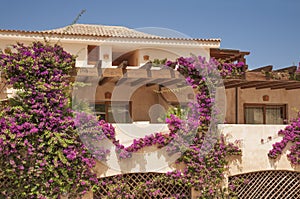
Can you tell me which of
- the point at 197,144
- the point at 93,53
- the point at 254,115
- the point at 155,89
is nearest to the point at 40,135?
the point at 197,144

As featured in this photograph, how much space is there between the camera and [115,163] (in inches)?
382

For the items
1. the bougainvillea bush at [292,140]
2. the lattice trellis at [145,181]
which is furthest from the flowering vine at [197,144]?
the bougainvillea bush at [292,140]

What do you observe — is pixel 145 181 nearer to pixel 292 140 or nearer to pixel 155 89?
pixel 292 140

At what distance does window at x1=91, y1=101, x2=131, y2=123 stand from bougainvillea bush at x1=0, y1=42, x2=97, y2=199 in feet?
16.8

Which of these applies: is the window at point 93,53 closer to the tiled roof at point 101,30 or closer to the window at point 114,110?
the tiled roof at point 101,30

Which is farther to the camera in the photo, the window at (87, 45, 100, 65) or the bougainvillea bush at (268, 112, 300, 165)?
the window at (87, 45, 100, 65)

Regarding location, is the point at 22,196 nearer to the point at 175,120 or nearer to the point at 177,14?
the point at 175,120

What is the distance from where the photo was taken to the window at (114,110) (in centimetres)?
1448

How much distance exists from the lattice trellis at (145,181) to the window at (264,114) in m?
6.46

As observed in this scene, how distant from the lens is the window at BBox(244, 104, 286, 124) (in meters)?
15.8

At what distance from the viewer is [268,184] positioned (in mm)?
11211

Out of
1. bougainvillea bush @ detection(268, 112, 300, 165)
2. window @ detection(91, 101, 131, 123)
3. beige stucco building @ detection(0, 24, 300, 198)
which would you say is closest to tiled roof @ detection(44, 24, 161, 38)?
beige stucco building @ detection(0, 24, 300, 198)

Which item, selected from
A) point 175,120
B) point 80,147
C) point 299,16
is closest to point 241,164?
point 175,120

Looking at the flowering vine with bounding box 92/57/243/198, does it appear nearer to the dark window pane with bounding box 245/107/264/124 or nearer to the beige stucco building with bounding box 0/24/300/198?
the beige stucco building with bounding box 0/24/300/198
